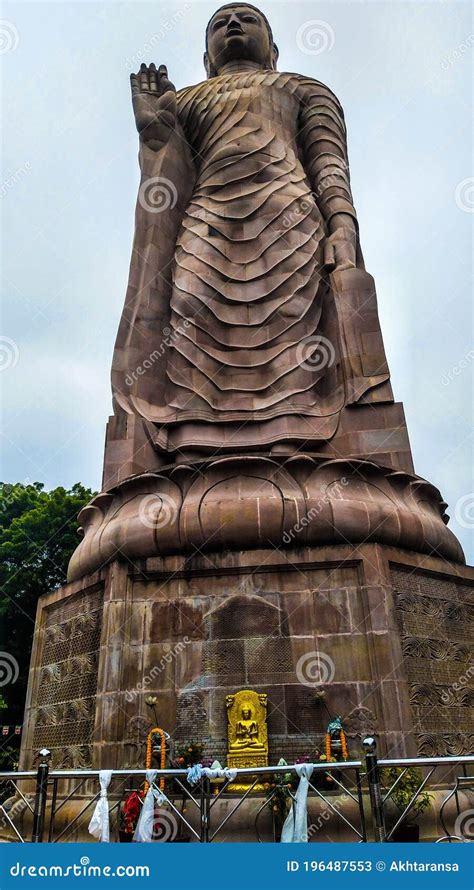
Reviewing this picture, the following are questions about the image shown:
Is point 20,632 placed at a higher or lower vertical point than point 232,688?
higher

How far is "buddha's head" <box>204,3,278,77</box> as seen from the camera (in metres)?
14.6

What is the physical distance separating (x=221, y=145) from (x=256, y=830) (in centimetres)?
1106

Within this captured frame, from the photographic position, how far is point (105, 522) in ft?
30.0

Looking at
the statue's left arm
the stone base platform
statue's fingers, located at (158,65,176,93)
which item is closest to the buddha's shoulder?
the statue's left arm

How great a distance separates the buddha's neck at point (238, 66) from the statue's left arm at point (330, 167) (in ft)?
5.82

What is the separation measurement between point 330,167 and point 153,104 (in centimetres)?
347

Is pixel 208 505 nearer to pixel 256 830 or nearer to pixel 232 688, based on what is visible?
pixel 232 688

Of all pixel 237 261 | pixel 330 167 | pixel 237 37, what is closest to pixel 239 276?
pixel 237 261

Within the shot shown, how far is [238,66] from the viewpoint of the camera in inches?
576

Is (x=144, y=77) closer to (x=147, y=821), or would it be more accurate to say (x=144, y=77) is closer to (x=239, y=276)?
(x=239, y=276)

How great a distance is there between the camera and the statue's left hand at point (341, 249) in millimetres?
11180

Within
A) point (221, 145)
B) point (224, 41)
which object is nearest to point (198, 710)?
point (221, 145)

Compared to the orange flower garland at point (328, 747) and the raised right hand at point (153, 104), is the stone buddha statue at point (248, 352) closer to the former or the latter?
the raised right hand at point (153, 104)

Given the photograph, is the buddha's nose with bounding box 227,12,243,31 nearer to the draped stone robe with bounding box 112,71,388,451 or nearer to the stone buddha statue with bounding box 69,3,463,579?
the stone buddha statue with bounding box 69,3,463,579
